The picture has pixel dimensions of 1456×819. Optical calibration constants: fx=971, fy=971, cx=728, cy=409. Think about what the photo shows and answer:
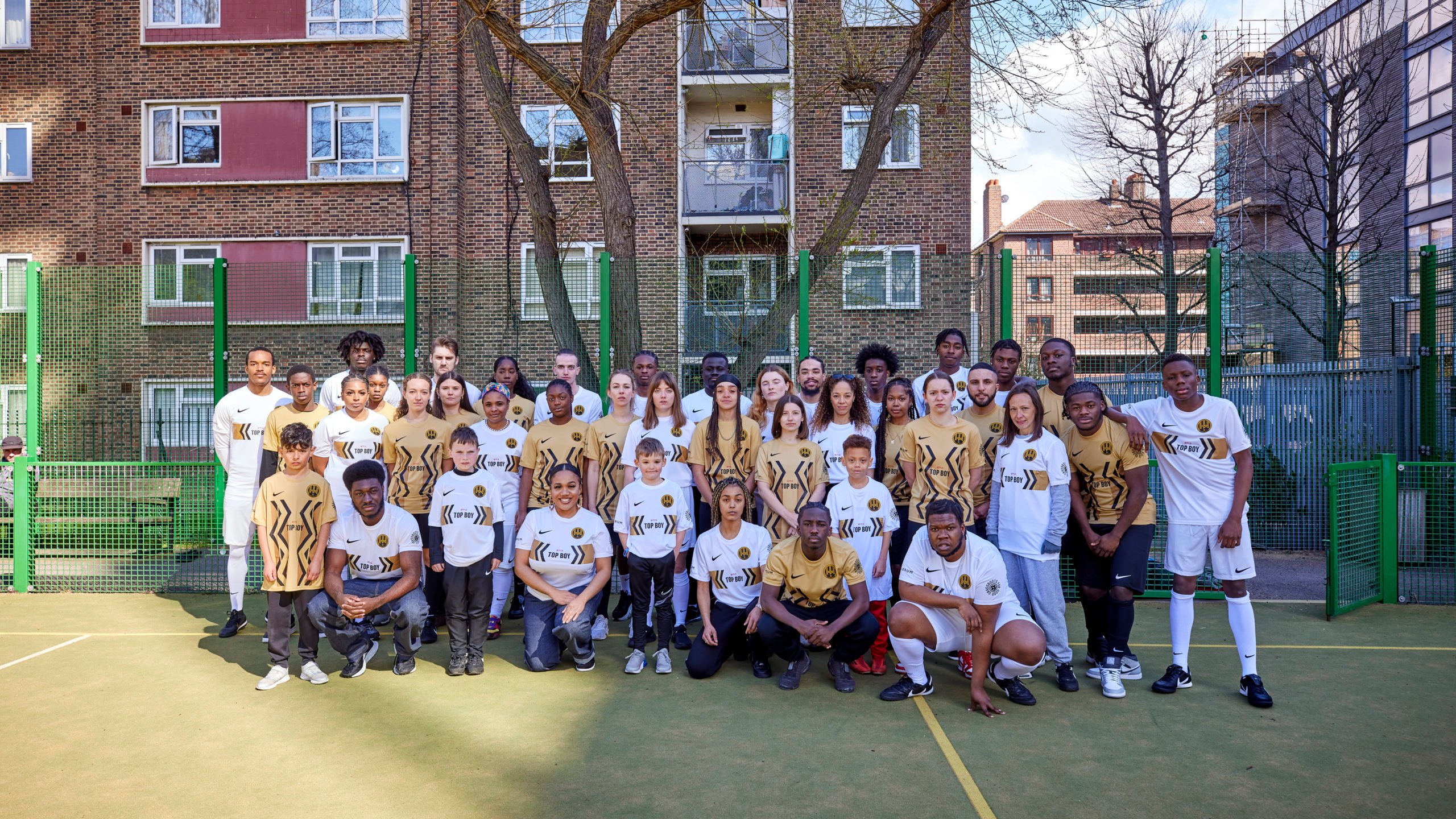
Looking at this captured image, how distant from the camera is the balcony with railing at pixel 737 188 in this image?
1866cm

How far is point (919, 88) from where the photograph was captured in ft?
59.7

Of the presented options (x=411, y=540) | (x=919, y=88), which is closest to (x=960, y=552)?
(x=411, y=540)

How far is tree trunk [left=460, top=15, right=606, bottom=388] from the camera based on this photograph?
9.59 m

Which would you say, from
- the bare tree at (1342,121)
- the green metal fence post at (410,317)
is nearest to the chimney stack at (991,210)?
the bare tree at (1342,121)

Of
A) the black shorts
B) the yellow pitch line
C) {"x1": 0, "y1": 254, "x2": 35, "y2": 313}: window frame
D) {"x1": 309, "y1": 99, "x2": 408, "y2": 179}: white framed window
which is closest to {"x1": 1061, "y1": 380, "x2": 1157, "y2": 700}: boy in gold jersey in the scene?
the black shorts

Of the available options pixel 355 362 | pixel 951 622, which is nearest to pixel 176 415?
pixel 355 362

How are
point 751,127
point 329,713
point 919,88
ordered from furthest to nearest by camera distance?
point 751,127 < point 919,88 < point 329,713

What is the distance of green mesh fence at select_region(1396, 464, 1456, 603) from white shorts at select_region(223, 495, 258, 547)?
28.7 ft

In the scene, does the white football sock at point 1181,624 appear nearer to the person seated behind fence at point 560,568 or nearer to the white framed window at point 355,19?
the person seated behind fence at point 560,568

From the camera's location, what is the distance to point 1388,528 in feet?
25.1

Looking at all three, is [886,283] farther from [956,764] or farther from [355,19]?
[355,19]

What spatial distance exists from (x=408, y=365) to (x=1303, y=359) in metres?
9.29

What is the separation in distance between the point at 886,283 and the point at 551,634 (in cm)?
436

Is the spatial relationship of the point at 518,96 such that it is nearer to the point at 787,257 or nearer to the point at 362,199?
the point at 362,199
